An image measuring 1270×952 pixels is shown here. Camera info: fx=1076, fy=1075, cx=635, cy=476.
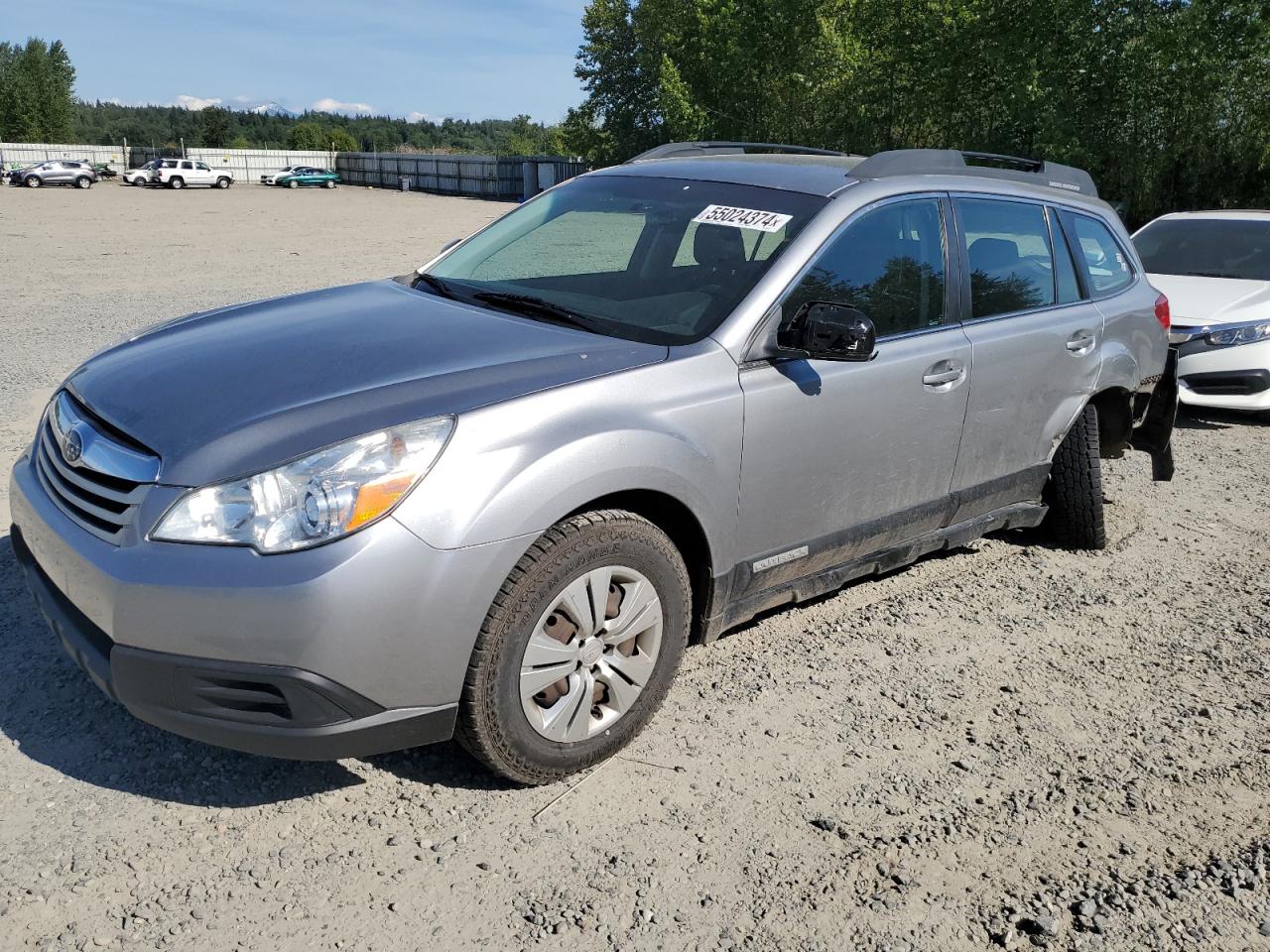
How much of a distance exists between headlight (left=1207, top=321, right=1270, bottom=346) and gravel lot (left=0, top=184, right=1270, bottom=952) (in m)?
4.09

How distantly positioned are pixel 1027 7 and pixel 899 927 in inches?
1272

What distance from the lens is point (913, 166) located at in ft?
13.9

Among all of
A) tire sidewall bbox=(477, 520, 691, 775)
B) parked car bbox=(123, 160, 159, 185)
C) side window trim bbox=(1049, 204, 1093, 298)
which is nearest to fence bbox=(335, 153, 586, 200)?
parked car bbox=(123, 160, 159, 185)

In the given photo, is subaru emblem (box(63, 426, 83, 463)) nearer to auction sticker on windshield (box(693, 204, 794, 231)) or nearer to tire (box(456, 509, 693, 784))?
tire (box(456, 509, 693, 784))

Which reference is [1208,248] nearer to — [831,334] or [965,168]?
[965,168]

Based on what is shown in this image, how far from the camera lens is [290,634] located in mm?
2582

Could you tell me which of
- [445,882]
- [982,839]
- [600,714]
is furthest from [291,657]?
[982,839]

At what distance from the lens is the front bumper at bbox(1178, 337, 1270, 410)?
8.18 m

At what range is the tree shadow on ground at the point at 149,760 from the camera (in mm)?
3113

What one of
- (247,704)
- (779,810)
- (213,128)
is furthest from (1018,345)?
(213,128)

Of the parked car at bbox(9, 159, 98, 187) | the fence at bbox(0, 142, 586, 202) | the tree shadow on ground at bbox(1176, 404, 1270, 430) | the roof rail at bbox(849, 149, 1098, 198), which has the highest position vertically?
the fence at bbox(0, 142, 586, 202)

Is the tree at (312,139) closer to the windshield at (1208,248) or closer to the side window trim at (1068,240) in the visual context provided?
the windshield at (1208,248)

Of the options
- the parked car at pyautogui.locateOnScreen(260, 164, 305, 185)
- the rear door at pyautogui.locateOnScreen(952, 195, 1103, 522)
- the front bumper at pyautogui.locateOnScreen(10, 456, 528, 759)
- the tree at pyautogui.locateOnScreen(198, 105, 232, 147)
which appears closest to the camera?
the front bumper at pyautogui.locateOnScreen(10, 456, 528, 759)

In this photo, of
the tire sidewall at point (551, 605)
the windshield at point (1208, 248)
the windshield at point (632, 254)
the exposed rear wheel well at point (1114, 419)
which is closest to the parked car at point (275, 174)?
the windshield at point (1208, 248)
